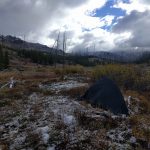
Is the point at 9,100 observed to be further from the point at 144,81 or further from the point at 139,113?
the point at 144,81

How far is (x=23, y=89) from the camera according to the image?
28.2 metres

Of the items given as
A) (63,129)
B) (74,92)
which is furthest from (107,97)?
(63,129)

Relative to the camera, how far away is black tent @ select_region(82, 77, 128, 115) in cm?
1986

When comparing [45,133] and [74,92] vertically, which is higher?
[74,92]

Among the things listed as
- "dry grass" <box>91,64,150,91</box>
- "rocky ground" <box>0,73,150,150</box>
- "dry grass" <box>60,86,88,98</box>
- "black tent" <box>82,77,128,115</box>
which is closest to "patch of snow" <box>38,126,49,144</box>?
"rocky ground" <box>0,73,150,150</box>

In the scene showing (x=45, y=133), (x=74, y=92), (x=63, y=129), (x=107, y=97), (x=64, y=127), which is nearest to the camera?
(x=45, y=133)

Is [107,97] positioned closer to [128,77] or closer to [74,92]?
[74,92]

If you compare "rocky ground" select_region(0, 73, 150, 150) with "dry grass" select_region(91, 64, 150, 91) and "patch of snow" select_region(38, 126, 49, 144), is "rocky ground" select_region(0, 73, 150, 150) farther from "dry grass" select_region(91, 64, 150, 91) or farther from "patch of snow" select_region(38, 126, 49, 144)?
"dry grass" select_region(91, 64, 150, 91)

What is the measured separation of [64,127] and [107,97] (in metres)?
5.60

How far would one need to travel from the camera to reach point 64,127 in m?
16.2

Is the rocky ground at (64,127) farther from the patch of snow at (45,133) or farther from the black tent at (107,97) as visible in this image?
the black tent at (107,97)

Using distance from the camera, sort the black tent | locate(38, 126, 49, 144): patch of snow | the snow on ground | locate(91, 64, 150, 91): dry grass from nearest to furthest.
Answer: the snow on ground
locate(38, 126, 49, 144): patch of snow
the black tent
locate(91, 64, 150, 91): dry grass

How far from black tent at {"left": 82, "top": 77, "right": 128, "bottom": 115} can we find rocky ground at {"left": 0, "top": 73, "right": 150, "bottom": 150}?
0.77 meters

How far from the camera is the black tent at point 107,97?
19.9 metres
